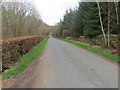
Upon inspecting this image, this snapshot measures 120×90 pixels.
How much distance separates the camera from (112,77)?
527 cm

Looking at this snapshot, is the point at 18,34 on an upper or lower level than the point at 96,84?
upper

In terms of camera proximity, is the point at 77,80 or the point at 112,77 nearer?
the point at 77,80

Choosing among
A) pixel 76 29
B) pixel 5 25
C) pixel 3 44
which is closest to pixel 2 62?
pixel 3 44

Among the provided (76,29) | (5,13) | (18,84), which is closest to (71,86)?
(18,84)

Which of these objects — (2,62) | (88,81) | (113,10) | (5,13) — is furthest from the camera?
(5,13)

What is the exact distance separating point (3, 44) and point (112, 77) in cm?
580

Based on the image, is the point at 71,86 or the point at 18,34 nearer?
the point at 71,86

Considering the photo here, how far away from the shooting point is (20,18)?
70.5 feet

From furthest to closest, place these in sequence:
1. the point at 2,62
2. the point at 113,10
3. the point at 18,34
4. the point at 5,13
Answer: the point at 18,34 < the point at 5,13 < the point at 113,10 < the point at 2,62

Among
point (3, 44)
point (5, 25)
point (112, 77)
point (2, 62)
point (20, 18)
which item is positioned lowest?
point (112, 77)

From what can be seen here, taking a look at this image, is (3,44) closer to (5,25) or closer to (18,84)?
(18,84)

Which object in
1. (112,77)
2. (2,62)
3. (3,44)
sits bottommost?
(112,77)

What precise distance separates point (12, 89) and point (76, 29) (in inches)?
1056

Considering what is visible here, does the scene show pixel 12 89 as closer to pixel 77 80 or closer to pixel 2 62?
pixel 77 80
